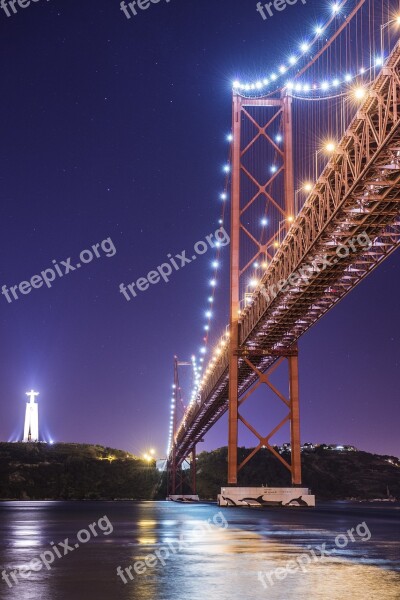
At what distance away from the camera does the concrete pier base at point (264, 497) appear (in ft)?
119

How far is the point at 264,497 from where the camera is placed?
36281mm

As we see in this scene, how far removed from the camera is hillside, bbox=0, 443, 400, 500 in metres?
99.4

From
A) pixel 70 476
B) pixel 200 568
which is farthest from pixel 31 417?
pixel 200 568

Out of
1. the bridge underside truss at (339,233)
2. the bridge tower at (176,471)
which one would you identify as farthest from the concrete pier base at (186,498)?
the bridge underside truss at (339,233)

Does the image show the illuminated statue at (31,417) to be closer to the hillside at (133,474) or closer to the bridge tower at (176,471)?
the hillside at (133,474)

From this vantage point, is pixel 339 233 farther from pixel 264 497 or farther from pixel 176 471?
pixel 176 471

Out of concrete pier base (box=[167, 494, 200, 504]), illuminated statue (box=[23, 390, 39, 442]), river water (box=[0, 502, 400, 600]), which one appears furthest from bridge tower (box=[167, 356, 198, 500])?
river water (box=[0, 502, 400, 600])

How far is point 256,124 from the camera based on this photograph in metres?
42.9

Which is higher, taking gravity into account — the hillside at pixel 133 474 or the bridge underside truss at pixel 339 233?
the bridge underside truss at pixel 339 233

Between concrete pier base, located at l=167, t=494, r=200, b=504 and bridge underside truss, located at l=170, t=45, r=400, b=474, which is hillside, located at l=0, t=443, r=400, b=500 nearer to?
concrete pier base, located at l=167, t=494, r=200, b=504

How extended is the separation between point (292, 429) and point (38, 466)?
73.8 m

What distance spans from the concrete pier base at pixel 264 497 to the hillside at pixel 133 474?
59719mm

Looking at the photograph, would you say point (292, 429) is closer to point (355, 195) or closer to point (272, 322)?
point (272, 322)

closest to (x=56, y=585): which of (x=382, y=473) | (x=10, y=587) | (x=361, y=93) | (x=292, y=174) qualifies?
(x=10, y=587)
